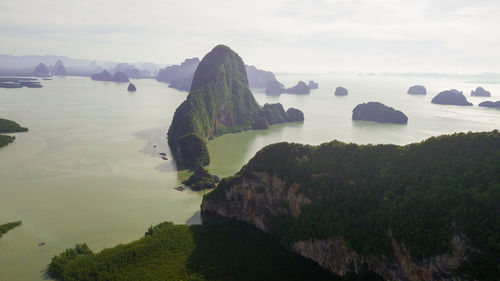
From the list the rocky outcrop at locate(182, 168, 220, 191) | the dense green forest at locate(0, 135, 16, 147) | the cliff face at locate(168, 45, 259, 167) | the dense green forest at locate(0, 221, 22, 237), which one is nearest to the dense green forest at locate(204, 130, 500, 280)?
the rocky outcrop at locate(182, 168, 220, 191)

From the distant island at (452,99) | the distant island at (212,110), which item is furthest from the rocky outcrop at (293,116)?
Answer: the distant island at (452,99)

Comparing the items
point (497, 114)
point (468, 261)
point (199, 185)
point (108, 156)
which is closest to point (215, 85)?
point (108, 156)

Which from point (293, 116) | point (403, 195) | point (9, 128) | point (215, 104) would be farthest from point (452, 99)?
point (9, 128)

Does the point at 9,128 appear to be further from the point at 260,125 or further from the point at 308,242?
the point at 308,242

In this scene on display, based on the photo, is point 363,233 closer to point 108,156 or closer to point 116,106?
point 108,156

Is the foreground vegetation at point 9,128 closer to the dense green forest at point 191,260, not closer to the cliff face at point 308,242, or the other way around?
the dense green forest at point 191,260
